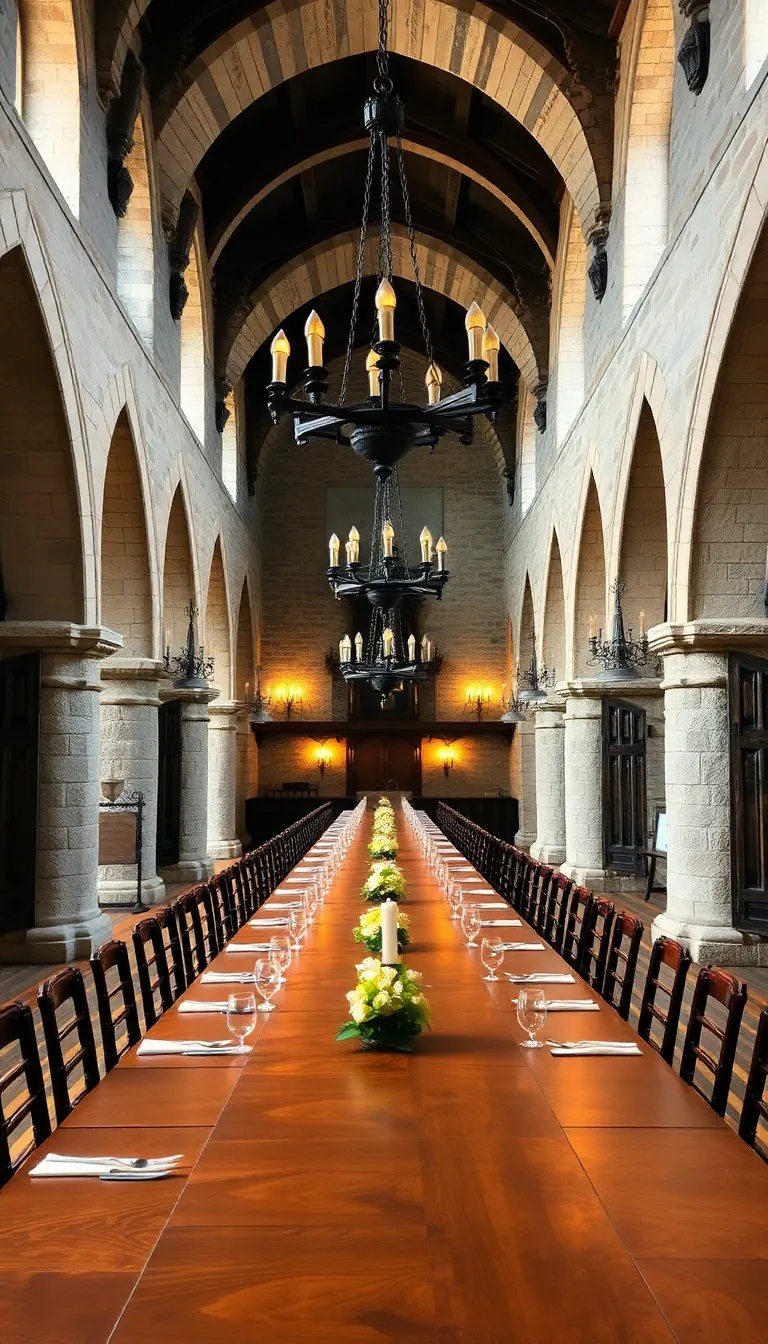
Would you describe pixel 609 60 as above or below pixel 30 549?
above

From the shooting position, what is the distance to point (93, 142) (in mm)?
8875

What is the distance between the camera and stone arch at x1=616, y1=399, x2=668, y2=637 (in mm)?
10188

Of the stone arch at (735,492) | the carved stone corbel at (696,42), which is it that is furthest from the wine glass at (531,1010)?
the carved stone corbel at (696,42)

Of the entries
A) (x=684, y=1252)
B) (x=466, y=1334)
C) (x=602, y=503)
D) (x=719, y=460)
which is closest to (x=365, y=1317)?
(x=466, y=1334)

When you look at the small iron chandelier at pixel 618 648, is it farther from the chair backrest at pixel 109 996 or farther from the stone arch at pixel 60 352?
the chair backrest at pixel 109 996

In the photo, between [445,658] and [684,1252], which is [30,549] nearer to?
[684,1252]

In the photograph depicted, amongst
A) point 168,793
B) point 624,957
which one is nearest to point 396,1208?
point 624,957

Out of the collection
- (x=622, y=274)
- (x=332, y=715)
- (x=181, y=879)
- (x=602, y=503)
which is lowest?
(x=181, y=879)

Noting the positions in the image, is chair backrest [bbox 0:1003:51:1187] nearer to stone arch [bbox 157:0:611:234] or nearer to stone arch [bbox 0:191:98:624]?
stone arch [bbox 0:191:98:624]

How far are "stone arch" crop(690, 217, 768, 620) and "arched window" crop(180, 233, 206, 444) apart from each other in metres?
8.76

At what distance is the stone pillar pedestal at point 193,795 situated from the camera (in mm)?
13539

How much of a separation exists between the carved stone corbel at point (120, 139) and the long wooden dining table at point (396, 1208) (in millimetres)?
8587

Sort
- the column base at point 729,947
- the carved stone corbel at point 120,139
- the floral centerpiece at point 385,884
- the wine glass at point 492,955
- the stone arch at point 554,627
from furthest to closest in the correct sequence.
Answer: the stone arch at point 554,627 < the carved stone corbel at point 120,139 < the column base at point 729,947 < the floral centerpiece at point 385,884 < the wine glass at point 492,955

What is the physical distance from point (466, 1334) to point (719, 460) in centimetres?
707
